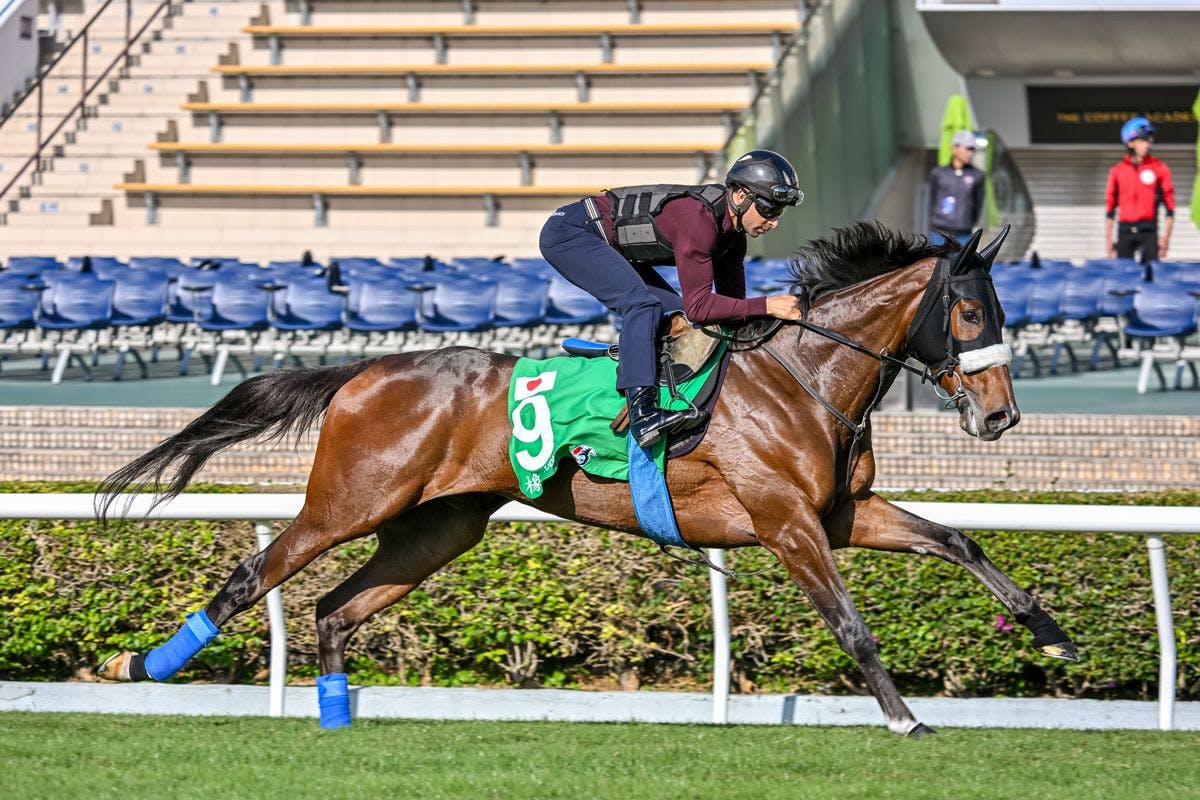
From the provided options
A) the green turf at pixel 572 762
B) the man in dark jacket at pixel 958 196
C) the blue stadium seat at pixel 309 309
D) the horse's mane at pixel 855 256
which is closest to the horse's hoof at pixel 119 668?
the green turf at pixel 572 762

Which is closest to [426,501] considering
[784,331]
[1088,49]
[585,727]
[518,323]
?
[585,727]

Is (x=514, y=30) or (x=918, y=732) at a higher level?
(x=514, y=30)

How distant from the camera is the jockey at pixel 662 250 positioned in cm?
470

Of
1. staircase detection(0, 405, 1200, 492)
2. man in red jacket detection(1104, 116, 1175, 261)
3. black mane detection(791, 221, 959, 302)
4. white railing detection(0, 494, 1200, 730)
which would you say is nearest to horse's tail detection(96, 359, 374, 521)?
white railing detection(0, 494, 1200, 730)

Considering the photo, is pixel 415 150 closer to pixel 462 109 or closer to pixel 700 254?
pixel 462 109

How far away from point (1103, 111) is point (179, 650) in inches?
802

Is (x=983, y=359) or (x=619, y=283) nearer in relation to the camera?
(x=983, y=359)

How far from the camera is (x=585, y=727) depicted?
4953 millimetres

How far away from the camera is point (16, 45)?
2383cm

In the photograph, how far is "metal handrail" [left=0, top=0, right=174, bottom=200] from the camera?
861 inches

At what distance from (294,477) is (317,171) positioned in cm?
1332

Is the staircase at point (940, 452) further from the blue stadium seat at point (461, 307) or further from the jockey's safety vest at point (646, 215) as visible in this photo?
the blue stadium seat at point (461, 307)

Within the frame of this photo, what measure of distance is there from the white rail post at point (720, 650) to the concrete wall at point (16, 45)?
20.8 m

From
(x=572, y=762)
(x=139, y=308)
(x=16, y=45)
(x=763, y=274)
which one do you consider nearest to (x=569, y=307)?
(x=763, y=274)
